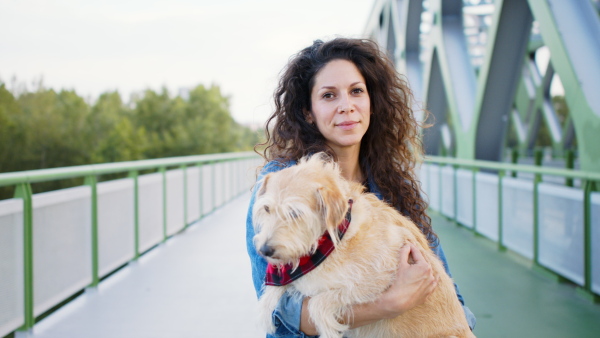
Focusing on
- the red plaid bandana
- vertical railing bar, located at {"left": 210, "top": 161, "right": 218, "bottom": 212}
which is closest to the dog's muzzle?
the red plaid bandana

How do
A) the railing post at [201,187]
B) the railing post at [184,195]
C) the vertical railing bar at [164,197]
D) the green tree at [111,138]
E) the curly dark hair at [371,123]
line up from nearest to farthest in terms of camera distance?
the curly dark hair at [371,123]
the vertical railing bar at [164,197]
the railing post at [184,195]
the railing post at [201,187]
the green tree at [111,138]

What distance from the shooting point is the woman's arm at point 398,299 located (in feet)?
5.41

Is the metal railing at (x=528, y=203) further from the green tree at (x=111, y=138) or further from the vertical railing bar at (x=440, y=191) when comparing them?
the green tree at (x=111, y=138)

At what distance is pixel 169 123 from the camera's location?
291 feet

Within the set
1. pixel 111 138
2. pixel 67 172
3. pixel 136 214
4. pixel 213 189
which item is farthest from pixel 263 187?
pixel 111 138

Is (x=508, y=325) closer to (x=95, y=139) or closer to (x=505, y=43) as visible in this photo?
(x=505, y=43)

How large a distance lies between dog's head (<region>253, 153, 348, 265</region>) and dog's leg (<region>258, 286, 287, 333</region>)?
7.9 inches

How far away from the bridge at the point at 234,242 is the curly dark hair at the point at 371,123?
1.71ft

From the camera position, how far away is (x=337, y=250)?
167 cm

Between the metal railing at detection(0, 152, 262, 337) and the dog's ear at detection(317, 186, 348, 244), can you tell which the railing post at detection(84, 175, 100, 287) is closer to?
the metal railing at detection(0, 152, 262, 337)

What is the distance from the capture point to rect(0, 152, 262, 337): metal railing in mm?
3623

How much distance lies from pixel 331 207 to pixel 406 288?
400 millimetres

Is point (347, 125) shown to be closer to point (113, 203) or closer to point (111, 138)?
point (113, 203)

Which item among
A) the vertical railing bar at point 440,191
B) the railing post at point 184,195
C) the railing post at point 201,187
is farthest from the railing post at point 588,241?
the railing post at point 201,187
